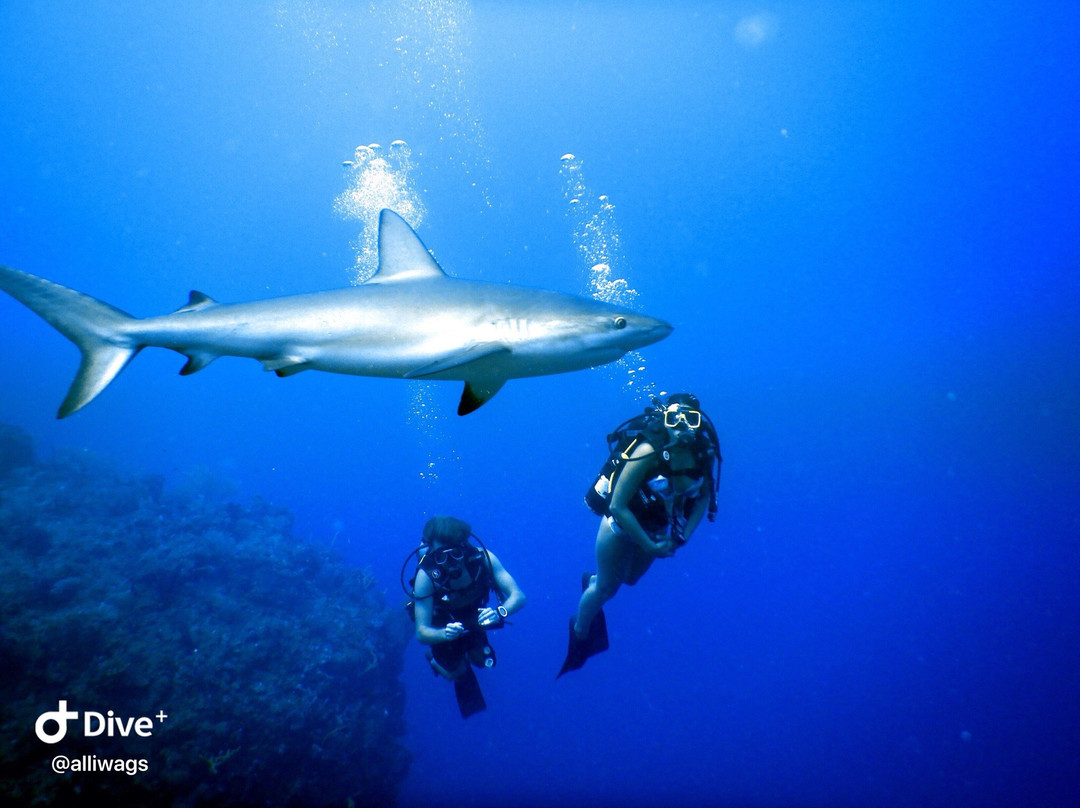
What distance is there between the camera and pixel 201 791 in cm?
661

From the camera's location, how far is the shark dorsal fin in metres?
4.03

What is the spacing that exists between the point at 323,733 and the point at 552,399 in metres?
75.1

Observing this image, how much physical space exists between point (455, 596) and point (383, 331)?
4168 millimetres

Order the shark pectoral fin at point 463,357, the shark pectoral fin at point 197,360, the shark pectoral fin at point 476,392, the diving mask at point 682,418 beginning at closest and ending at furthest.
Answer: the shark pectoral fin at point 463,357 < the shark pectoral fin at point 197,360 < the shark pectoral fin at point 476,392 < the diving mask at point 682,418

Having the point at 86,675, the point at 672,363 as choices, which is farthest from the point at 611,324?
the point at 672,363

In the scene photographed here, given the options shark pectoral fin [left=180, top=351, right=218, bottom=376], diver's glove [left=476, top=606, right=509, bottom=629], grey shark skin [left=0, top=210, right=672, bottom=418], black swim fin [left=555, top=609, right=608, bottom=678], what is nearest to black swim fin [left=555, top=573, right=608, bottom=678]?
black swim fin [left=555, top=609, right=608, bottom=678]

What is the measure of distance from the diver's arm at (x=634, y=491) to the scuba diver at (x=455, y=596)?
7.91 ft

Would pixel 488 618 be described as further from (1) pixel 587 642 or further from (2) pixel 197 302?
(2) pixel 197 302

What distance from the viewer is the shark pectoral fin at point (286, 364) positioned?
3.27 meters

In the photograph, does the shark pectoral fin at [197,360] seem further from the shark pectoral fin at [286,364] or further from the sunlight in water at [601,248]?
the sunlight in water at [601,248]

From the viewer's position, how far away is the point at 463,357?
2.97 metres

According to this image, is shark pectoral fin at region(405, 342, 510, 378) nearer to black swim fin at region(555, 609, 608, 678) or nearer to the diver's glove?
the diver's glove

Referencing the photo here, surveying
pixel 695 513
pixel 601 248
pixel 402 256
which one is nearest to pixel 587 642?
pixel 695 513
